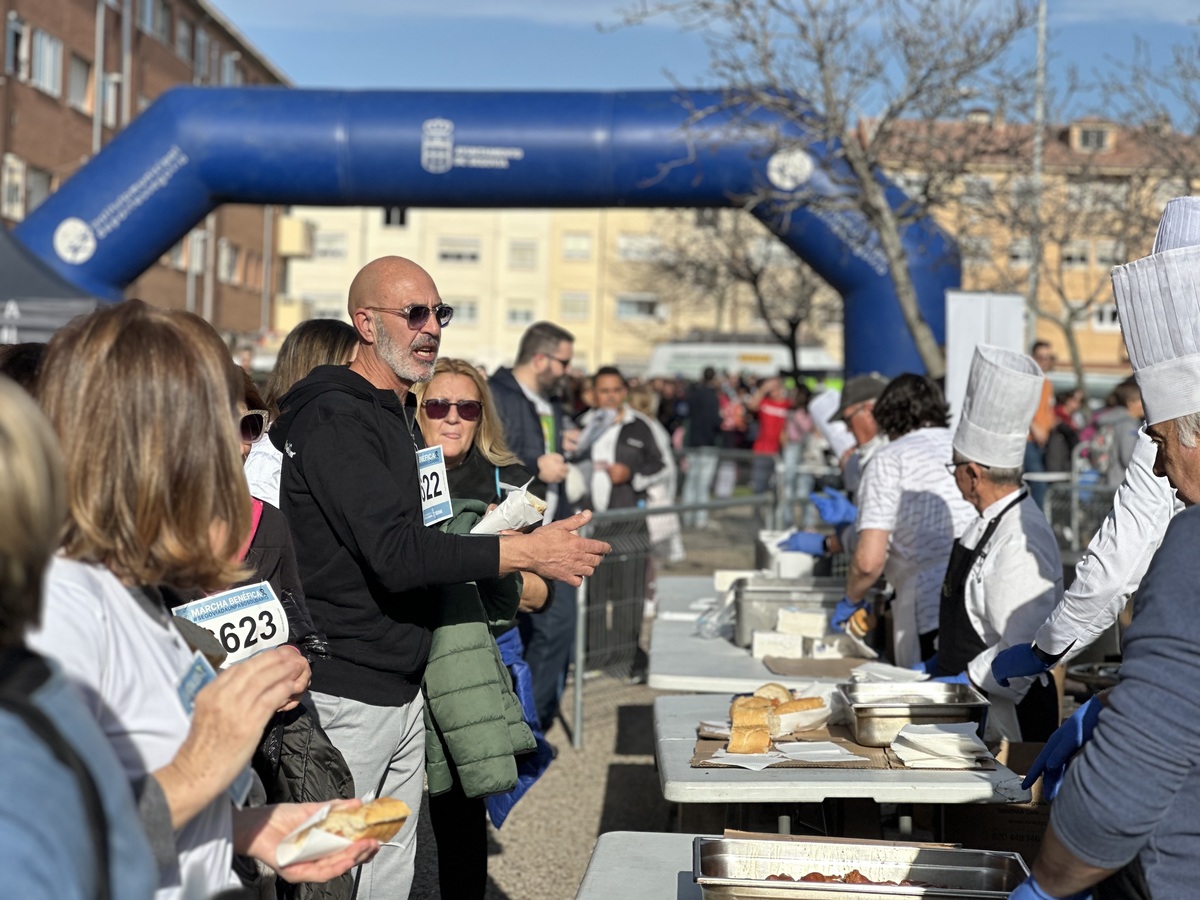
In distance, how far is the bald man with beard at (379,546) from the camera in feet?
10.3

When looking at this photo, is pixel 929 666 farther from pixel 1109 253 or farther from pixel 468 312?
pixel 468 312

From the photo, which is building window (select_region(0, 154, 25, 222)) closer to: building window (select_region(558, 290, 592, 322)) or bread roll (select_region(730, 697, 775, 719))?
bread roll (select_region(730, 697, 775, 719))

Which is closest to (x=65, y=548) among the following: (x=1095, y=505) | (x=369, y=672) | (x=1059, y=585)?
(x=369, y=672)

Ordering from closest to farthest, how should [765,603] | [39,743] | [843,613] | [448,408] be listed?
1. [39,743]
2. [448,408]
3. [765,603]
4. [843,613]

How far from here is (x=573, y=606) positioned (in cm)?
746

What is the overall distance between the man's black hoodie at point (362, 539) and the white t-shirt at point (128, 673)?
4.32 ft

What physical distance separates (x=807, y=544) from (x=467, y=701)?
3885mm

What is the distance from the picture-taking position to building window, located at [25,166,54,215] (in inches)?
1056

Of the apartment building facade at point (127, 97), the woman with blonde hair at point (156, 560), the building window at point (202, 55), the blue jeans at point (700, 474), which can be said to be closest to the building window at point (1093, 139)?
the blue jeans at point (700, 474)

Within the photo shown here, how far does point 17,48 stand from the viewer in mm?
26391

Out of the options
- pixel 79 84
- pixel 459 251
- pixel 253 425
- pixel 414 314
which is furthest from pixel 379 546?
pixel 459 251

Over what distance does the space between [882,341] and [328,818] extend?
32.3 ft

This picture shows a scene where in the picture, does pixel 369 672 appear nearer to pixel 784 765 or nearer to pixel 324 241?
pixel 784 765

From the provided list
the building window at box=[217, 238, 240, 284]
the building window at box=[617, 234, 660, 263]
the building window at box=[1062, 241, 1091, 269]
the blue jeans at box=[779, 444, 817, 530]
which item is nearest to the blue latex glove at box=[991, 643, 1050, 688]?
the blue jeans at box=[779, 444, 817, 530]
